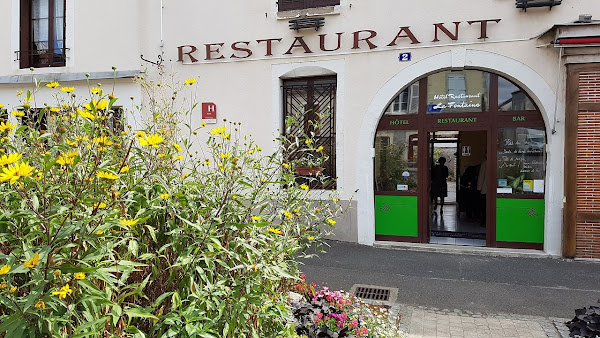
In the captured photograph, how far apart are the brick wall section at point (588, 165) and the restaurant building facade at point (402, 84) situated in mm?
16

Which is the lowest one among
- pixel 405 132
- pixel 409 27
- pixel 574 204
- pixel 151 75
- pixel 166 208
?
pixel 574 204

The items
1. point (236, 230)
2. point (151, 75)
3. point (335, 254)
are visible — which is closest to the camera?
point (236, 230)

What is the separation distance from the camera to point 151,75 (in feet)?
30.0

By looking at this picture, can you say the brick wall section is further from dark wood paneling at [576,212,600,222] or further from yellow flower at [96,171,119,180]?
yellow flower at [96,171,119,180]

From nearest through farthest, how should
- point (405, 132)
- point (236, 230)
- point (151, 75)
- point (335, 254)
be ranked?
point (236, 230) → point (335, 254) → point (405, 132) → point (151, 75)

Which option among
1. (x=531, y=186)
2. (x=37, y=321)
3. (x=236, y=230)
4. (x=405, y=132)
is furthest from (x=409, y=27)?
(x=37, y=321)

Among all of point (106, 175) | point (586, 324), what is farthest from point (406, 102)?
point (106, 175)

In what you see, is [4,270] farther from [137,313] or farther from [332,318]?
[332,318]

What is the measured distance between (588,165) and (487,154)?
4.98ft

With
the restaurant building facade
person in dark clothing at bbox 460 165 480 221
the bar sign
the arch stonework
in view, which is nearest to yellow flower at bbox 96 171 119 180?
A: the restaurant building facade

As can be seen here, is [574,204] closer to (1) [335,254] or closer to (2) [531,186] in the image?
(2) [531,186]

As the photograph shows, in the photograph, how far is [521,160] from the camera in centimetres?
762

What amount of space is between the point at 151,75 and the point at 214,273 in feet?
25.9

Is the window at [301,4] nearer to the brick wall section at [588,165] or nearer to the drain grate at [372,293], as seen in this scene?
the brick wall section at [588,165]
